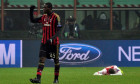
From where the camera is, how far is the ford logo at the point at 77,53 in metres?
20.8

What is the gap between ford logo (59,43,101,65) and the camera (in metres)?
20.8

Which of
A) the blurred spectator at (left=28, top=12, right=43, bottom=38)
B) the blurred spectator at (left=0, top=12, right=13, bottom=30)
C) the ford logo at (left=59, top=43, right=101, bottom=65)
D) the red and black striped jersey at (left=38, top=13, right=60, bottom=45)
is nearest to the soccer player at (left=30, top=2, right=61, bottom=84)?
the red and black striped jersey at (left=38, top=13, right=60, bottom=45)

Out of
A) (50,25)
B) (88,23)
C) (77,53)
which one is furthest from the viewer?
(88,23)

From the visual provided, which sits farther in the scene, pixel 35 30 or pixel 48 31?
pixel 35 30

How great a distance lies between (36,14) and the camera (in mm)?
21734

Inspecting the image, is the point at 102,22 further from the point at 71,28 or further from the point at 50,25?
the point at 50,25

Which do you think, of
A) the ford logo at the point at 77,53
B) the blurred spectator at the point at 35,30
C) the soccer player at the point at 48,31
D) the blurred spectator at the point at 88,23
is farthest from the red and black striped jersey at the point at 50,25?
the blurred spectator at the point at 88,23

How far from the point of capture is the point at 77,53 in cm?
2089

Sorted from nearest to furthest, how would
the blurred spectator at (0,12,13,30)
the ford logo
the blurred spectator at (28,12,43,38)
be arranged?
the ford logo < the blurred spectator at (28,12,43,38) < the blurred spectator at (0,12,13,30)

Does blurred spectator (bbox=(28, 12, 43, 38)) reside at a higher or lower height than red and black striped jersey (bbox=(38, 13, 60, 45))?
lower

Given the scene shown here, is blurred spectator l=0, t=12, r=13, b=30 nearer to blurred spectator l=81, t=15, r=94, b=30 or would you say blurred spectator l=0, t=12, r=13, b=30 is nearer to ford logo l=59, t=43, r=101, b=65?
ford logo l=59, t=43, r=101, b=65

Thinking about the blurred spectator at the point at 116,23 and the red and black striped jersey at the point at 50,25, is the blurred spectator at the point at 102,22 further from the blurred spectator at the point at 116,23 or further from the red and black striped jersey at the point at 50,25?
the red and black striped jersey at the point at 50,25

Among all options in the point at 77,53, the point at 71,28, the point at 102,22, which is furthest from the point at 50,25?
the point at 102,22

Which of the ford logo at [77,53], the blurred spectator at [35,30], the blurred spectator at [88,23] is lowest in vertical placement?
the ford logo at [77,53]
